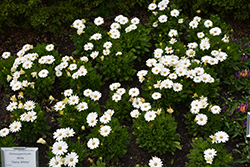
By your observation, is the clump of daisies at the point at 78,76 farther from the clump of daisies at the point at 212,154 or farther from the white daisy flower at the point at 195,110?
the clump of daisies at the point at 212,154

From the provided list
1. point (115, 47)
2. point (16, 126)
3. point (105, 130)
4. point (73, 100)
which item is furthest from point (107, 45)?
point (16, 126)

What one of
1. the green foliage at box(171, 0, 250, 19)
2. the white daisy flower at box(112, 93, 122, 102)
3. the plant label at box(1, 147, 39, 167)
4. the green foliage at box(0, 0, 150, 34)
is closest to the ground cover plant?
the white daisy flower at box(112, 93, 122, 102)

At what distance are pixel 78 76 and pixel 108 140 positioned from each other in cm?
134

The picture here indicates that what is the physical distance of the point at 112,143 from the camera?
3398 millimetres

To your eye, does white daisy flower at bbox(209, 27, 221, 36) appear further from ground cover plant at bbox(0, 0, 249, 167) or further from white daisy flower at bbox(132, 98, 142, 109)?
white daisy flower at bbox(132, 98, 142, 109)

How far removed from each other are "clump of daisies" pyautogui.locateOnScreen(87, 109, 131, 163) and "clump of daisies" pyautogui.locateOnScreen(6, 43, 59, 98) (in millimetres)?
1278

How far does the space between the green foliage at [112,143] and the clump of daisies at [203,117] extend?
1.00 metres

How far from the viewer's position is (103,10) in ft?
18.7

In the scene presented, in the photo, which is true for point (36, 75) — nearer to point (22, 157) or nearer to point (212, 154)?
point (22, 157)

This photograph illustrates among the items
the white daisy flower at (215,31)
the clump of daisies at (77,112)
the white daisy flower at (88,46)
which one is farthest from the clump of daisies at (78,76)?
the white daisy flower at (215,31)

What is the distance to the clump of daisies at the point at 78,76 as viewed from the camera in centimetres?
420

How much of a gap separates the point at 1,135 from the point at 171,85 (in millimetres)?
2500

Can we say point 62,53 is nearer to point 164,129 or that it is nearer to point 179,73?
point 179,73

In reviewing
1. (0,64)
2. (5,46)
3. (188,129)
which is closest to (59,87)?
(0,64)
